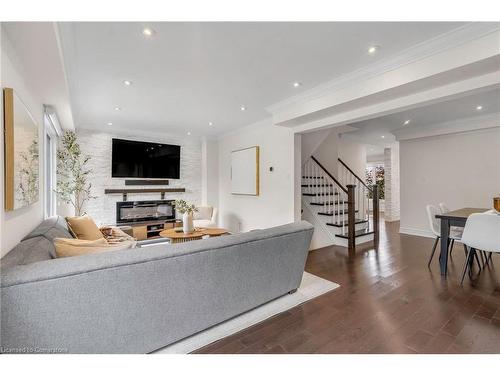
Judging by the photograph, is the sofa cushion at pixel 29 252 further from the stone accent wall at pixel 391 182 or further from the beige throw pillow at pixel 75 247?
the stone accent wall at pixel 391 182

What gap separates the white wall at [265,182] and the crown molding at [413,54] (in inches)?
51.6

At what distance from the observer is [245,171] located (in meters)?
5.44

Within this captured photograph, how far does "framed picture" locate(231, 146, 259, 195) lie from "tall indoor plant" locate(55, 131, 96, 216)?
3.09 metres

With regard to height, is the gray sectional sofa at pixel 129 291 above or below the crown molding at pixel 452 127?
below

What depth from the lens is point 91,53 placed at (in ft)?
7.68

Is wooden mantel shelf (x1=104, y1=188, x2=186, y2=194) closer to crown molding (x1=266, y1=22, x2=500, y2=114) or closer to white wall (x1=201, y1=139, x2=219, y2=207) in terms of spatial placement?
white wall (x1=201, y1=139, x2=219, y2=207)

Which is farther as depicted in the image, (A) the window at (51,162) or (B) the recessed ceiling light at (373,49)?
(A) the window at (51,162)

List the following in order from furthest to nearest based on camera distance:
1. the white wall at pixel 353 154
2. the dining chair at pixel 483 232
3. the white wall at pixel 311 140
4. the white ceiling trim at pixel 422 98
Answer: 1. the white wall at pixel 353 154
2. the white wall at pixel 311 140
3. the dining chair at pixel 483 232
4. the white ceiling trim at pixel 422 98

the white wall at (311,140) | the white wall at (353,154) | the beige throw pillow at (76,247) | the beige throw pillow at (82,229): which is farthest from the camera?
the white wall at (353,154)

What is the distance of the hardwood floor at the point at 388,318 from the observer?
68.7 inches

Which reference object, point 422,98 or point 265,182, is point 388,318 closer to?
point 422,98

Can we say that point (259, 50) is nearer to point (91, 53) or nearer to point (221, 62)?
point (221, 62)

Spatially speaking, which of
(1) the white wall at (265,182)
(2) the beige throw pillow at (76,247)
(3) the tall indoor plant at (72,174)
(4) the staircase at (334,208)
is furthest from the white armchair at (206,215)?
(2) the beige throw pillow at (76,247)
